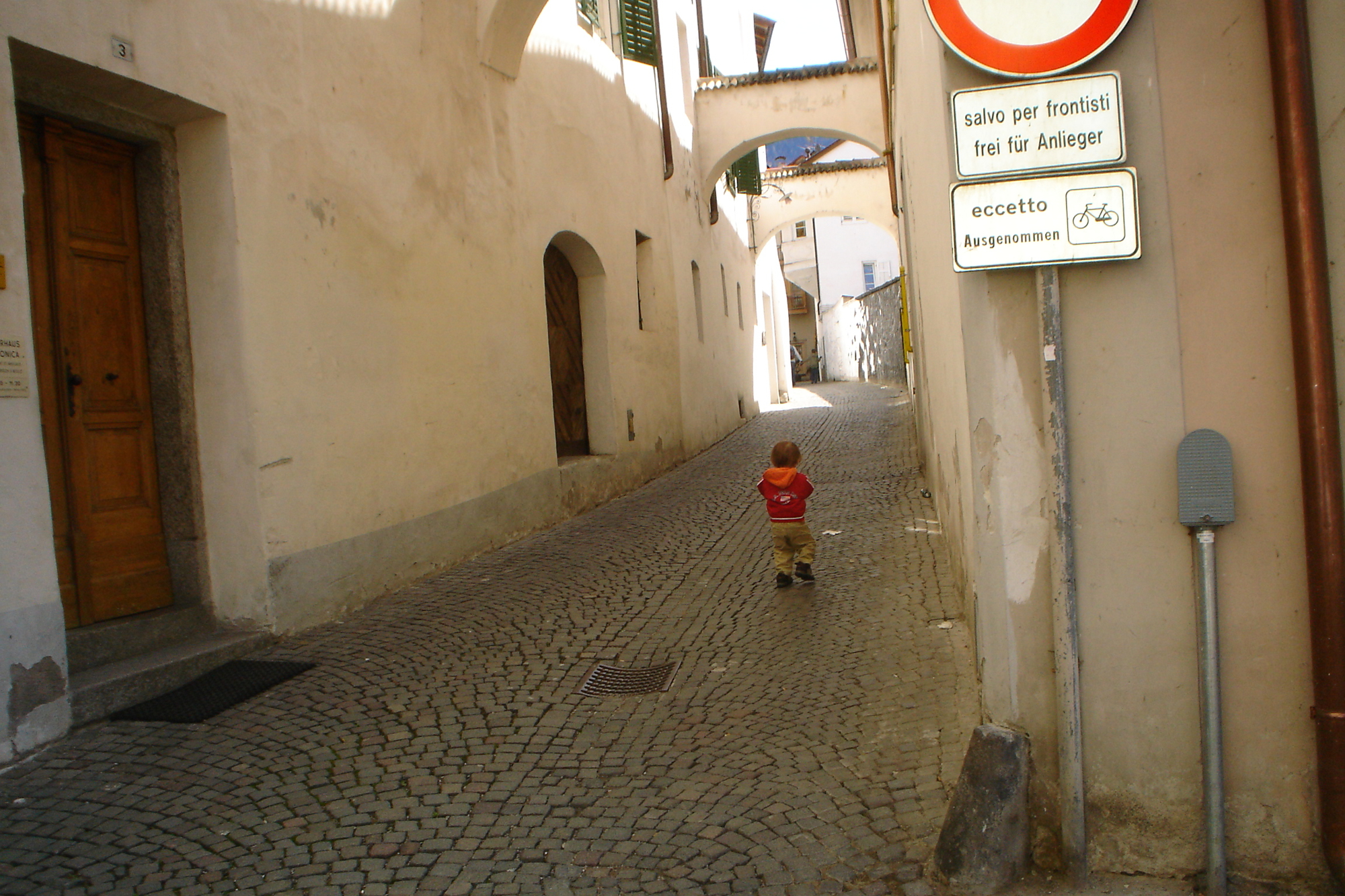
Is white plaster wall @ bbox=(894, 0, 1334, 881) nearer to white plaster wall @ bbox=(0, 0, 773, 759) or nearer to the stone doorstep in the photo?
the stone doorstep

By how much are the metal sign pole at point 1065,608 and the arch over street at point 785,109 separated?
533 inches

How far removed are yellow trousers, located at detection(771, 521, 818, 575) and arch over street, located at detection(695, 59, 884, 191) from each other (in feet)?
35.4

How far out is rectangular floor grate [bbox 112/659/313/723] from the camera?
429 cm

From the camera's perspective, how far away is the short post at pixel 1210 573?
259 centimetres

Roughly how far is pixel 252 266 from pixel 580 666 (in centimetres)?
289

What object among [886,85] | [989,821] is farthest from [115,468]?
[886,85]

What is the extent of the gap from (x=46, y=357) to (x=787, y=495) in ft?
13.5

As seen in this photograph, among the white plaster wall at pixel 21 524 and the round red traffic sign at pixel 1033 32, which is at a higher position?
the round red traffic sign at pixel 1033 32

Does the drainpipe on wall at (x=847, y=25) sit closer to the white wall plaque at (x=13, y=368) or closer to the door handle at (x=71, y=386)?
the door handle at (x=71, y=386)

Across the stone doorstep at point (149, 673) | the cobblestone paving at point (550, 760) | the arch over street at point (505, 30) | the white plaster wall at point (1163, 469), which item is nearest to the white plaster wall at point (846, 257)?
the arch over street at point (505, 30)

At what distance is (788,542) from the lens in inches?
244

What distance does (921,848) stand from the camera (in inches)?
116

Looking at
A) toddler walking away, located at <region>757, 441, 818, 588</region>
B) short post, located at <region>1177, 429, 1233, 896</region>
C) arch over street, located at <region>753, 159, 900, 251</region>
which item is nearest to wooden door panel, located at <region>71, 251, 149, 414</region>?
toddler walking away, located at <region>757, 441, 818, 588</region>

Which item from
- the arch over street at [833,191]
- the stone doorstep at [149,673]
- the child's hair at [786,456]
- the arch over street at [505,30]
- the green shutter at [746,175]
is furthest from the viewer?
the arch over street at [833,191]
